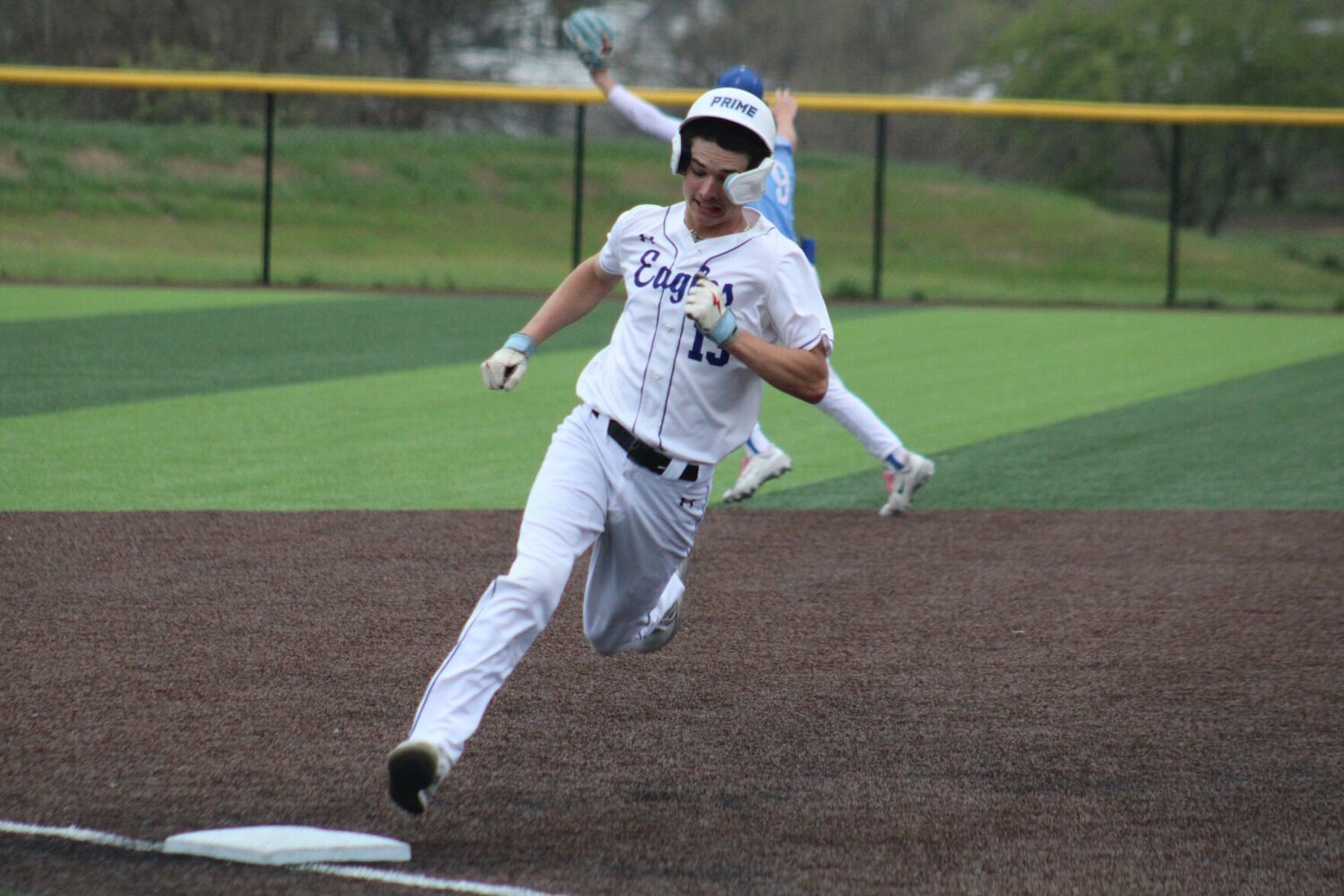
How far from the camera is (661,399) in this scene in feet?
14.3

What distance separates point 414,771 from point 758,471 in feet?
15.1

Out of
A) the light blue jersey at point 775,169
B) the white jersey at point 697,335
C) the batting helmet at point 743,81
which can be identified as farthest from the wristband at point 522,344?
the light blue jersey at point 775,169

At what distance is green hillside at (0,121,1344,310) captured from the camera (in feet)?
71.8

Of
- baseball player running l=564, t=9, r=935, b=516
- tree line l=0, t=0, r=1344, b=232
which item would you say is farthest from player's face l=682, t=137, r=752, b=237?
tree line l=0, t=0, r=1344, b=232

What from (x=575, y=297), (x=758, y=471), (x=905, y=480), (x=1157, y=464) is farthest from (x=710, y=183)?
(x=1157, y=464)

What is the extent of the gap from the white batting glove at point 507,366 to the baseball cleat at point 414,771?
1.09 m

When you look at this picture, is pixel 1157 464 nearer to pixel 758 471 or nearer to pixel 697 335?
pixel 758 471

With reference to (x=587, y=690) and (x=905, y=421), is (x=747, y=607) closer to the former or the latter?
(x=587, y=690)

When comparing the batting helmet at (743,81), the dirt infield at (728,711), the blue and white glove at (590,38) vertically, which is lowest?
the dirt infield at (728,711)

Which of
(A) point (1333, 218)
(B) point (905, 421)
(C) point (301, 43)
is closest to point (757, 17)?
(C) point (301, 43)

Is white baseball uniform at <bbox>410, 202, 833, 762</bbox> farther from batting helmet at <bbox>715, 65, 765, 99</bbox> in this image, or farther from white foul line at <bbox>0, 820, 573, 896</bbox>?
batting helmet at <bbox>715, 65, 765, 99</bbox>

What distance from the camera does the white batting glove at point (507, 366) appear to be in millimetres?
4402

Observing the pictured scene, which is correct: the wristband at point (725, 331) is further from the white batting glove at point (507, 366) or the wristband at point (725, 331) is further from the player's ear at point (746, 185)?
the white batting glove at point (507, 366)

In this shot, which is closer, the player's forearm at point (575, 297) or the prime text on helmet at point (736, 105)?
the prime text on helmet at point (736, 105)
